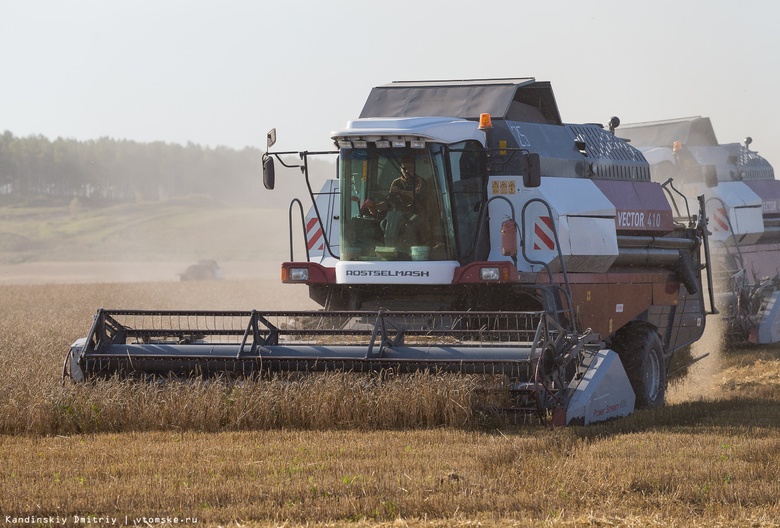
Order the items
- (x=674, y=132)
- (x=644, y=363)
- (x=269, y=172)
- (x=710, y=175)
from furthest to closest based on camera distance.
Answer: (x=674, y=132) < (x=710, y=175) < (x=644, y=363) < (x=269, y=172)

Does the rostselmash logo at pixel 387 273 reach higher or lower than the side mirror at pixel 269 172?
lower

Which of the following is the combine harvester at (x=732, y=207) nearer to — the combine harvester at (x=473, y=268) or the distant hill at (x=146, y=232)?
the combine harvester at (x=473, y=268)

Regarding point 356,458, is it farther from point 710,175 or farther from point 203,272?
point 203,272

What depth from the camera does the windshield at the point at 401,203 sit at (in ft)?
30.5

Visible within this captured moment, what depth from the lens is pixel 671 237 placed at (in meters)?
11.5

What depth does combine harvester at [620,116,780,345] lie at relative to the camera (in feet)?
49.1

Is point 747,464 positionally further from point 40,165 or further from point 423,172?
point 40,165

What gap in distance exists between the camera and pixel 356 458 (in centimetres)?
657

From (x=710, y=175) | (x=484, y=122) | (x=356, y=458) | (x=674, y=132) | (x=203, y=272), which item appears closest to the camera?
(x=356, y=458)

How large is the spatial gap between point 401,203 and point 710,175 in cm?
792

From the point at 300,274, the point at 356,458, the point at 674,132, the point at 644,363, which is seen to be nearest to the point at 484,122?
the point at 300,274

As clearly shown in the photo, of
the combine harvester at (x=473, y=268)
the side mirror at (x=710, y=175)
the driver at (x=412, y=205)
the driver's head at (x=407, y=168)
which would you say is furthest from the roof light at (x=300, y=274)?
the side mirror at (x=710, y=175)

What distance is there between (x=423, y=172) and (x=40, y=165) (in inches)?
2622

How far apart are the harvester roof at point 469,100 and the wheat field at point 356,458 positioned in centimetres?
295
